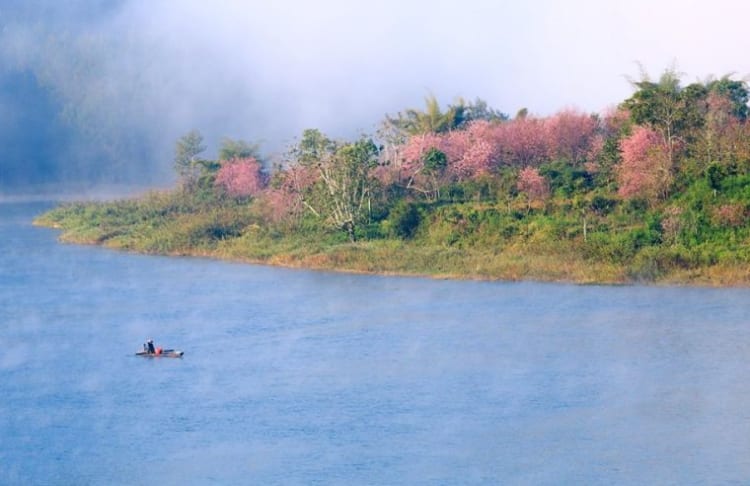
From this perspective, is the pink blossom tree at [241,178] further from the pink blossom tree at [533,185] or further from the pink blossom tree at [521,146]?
the pink blossom tree at [533,185]

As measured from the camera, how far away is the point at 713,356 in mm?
18062

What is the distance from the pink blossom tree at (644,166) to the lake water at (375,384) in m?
4.45

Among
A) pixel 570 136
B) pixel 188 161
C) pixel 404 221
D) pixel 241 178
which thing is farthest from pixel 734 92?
pixel 188 161

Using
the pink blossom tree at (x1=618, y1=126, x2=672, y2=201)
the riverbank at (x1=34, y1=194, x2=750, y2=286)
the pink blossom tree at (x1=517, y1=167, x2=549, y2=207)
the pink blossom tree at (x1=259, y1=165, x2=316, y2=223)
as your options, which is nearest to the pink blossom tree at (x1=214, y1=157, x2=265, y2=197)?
the riverbank at (x1=34, y1=194, x2=750, y2=286)

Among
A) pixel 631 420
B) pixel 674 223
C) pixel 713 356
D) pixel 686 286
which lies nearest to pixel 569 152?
pixel 674 223

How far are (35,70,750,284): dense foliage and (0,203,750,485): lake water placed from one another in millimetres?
1251

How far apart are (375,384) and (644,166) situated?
38.8 feet

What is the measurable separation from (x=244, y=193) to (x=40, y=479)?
21845 mm

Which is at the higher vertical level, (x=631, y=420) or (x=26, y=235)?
(x=26, y=235)

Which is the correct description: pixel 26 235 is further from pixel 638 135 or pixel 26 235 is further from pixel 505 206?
pixel 638 135

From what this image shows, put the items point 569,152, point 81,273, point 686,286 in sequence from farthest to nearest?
point 569,152 → point 81,273 → point 686,286

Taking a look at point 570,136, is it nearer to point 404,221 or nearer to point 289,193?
point 404,221

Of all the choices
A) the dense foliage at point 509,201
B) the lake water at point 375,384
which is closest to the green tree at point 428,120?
the dense foliage at point 509,201

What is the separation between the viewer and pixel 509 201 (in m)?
28.7
